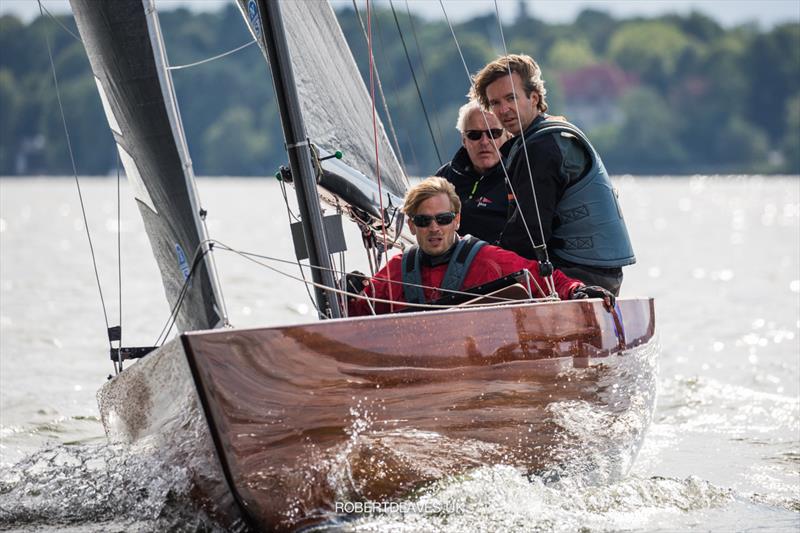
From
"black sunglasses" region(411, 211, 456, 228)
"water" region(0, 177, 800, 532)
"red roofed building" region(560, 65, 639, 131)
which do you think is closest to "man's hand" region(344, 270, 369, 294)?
"black sunglasses" region(411, 211, 456, 228)

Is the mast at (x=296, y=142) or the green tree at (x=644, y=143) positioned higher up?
the mast at (x=296, y=142)

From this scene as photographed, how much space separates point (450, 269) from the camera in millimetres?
4098

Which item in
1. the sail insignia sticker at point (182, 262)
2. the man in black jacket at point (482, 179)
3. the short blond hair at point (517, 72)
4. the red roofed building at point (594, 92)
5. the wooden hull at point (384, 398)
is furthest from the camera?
the red roofed building at point (594, 92)

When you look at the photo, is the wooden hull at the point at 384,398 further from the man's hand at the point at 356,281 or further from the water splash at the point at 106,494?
the man's hand at the point at 356,281

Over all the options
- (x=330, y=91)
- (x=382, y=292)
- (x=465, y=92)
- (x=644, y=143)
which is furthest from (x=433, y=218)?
(x=644, y=143)

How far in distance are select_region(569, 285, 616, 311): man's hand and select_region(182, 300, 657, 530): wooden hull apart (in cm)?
8

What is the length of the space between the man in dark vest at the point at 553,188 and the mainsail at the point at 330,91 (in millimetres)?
587

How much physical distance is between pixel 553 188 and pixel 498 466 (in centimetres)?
111

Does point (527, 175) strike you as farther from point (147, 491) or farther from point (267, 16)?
point (147, 491)

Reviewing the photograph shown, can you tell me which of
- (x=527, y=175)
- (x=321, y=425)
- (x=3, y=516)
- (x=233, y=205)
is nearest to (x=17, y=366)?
(x=3, y=516)

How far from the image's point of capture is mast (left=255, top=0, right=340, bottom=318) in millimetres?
4164

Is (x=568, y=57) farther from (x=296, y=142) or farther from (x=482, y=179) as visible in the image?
(x=296, y=142)

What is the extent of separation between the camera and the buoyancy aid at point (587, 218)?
4473 mm

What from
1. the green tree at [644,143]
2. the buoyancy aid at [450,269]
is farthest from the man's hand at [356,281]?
the green tree at [644,143]
